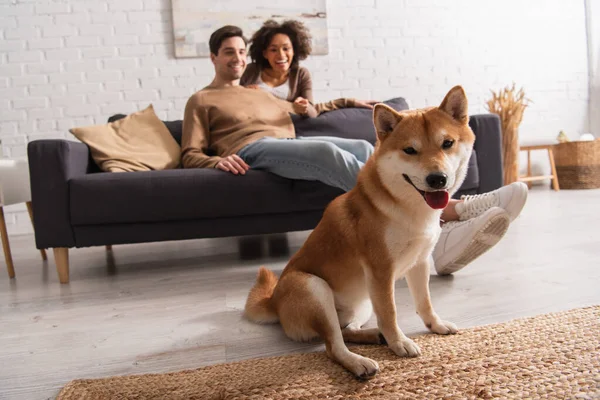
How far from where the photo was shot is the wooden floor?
3.62 feet

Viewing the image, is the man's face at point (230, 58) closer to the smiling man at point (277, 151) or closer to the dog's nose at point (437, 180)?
the smiling man at point (277, 151)

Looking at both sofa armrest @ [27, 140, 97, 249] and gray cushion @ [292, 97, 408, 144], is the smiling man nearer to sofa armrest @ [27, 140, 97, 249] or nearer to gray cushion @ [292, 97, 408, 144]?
gray cushion @ [292, 97, 408, 144]

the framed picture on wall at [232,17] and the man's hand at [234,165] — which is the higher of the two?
the framed picture on wall at [232,17]

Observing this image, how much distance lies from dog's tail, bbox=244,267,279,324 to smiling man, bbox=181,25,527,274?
0.70 m

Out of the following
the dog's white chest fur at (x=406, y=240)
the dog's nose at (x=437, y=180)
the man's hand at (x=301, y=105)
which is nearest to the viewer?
the dog's nose at (x=437, y=180)

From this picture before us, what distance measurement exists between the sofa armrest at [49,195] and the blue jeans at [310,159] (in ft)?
2.81

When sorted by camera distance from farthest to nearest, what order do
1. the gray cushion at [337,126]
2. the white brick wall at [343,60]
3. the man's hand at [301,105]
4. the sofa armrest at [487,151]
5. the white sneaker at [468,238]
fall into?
1. the white brick wall at [343,60]
2. the gray cushion at [337,126]
3. the man's hand at [301,105]
4. the sofa armrest at [487,151]
5. the white sneaker at [468,238]

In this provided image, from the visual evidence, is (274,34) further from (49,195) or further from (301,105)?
(49,195)

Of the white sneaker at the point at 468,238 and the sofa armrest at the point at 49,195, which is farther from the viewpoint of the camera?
the sofa armrest at the point at 49,195

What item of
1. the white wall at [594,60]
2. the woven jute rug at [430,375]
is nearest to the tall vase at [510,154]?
the white wall at [594,60]

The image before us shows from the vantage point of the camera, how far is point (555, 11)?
463 cm

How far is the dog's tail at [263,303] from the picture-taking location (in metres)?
1.24

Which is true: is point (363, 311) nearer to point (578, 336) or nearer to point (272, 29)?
point (578, 336)

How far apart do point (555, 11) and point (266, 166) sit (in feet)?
14.0
